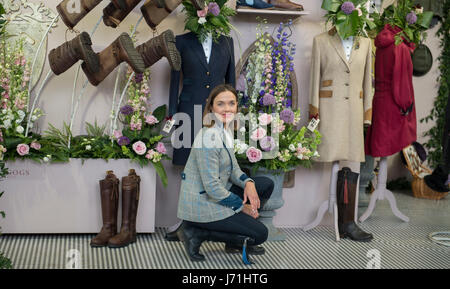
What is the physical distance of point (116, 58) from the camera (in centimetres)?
416

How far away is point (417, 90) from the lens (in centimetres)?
752

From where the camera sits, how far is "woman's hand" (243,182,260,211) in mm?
3651

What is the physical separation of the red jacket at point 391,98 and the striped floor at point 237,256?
0.77m

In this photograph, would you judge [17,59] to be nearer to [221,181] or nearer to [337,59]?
[221,181]

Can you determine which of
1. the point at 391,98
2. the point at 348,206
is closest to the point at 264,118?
the point at 348,206

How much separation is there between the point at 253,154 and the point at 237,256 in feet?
2.44

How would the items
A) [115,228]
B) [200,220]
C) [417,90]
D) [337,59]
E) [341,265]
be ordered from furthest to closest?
[417,90]
[337,59]
[115,228]
[341,265]
[200,220]

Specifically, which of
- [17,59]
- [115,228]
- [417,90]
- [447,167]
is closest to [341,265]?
[447,167]

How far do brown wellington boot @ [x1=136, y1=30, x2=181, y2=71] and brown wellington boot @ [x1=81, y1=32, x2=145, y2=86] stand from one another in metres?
0.10

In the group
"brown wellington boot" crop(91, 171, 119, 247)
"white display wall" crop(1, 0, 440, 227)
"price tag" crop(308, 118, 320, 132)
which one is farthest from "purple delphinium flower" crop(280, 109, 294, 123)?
"brown wellington boot" crop(91, 171, 119, 247)

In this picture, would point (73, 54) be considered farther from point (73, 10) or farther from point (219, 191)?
point (219, 191)

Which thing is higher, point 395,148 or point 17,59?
point 17,59

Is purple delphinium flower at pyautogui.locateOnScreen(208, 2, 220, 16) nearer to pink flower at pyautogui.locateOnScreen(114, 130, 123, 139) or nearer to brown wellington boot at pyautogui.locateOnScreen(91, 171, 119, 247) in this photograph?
pink flower at pyautogui.locateOnScreen(114, 130, 123, 139)

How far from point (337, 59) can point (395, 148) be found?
1.00 m
